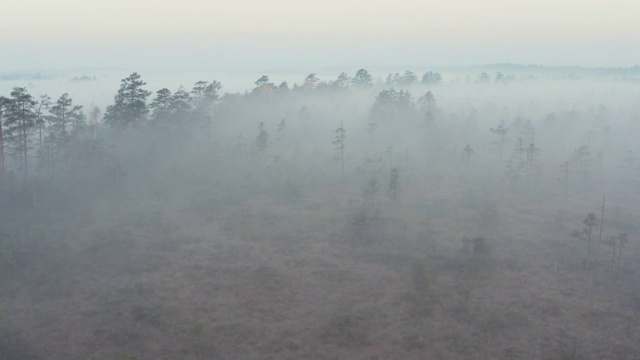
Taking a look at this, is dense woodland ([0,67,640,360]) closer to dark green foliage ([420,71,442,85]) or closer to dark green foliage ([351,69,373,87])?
dark green foliage ([351,69,373,87])

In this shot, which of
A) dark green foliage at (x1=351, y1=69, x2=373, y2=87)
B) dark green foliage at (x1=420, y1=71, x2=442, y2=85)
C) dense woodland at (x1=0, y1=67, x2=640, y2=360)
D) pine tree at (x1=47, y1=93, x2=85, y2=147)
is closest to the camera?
dense woodland at (x1=0, y1=67, x2=640, y2=360)

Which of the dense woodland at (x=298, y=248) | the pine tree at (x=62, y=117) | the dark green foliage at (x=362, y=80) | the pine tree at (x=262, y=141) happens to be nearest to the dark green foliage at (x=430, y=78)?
the dark green foliage at (x=362, y=80)

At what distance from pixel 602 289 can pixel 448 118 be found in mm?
72880

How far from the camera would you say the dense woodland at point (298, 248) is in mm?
24172

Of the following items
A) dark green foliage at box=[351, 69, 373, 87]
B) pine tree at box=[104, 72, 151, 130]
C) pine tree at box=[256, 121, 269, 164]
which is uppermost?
dark green foliage at box=[351, 69, 373, 87]

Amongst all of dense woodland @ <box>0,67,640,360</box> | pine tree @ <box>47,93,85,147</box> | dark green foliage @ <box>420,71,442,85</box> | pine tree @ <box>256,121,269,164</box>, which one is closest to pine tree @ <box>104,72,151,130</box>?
dense woodland @ <box>0,67,640,360</box>

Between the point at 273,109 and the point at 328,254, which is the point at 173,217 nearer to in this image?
the point at 328,254

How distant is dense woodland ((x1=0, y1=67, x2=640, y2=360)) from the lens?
952 inches

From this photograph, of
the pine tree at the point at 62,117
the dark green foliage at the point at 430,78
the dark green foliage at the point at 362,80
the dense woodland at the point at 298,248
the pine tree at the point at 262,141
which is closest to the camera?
the dense woodland at the point at 298,248

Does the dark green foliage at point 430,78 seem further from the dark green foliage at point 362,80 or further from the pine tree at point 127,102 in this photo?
the pine tree at point 127,102

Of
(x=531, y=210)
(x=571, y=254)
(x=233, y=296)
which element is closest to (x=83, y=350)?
(x=233, y=296)

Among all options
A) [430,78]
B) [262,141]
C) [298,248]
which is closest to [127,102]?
[262,141]

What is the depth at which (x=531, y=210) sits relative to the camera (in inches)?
1880

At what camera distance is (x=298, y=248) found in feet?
122
